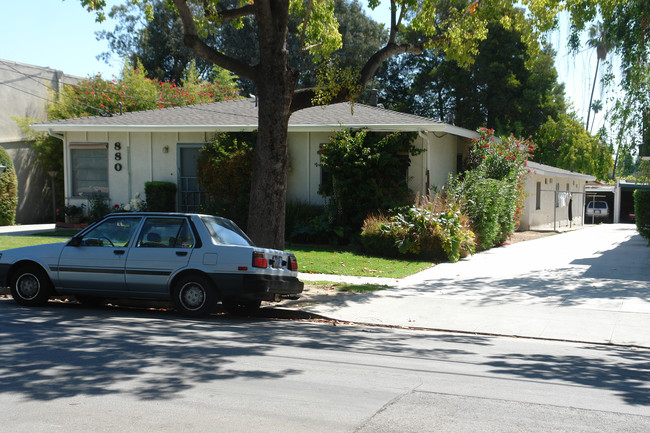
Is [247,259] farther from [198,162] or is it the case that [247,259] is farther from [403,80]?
[403,80]

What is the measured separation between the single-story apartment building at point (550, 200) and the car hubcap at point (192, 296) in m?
17.4

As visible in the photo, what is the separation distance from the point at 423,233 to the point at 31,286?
952 centimetres

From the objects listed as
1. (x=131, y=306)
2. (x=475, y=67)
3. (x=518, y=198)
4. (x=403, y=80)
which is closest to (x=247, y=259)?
(x=131, y=306)

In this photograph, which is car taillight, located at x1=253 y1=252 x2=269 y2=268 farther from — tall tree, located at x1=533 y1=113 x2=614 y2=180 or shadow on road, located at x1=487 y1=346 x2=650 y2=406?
tall tree, located at x1=533 y1=113 x2=614 y2=180

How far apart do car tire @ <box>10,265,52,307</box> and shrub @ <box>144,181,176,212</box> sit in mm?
10331

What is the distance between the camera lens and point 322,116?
20219mm

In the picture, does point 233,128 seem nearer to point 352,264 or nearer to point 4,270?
point 352,264

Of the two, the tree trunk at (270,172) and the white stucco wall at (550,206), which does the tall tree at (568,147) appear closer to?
the white stucco wall at (550,206)

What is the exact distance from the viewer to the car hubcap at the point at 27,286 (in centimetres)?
989

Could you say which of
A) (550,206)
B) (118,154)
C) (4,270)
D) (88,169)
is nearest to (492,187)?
(118,154)

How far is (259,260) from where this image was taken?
30.5ft

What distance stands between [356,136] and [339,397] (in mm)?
13285

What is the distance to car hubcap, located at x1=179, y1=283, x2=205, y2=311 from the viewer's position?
9344 mm

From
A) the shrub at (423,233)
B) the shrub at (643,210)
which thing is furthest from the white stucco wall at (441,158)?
the shrub at (643,210)
